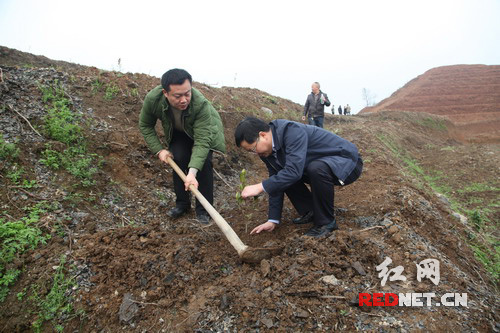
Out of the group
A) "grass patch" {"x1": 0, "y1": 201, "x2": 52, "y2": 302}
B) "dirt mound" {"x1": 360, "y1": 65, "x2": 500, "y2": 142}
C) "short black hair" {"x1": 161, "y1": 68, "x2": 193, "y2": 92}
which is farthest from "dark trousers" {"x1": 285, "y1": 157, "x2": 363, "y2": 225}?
"dirt mound" {"x1": 360, "y1": 65, "x2": 500, "y2": 142}

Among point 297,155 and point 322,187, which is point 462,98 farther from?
point 297,155

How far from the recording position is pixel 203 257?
8.15 feet

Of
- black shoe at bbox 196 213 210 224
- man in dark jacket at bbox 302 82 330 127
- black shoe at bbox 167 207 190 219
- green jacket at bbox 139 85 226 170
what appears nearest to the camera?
green jacket at bbox 139 85 226 170

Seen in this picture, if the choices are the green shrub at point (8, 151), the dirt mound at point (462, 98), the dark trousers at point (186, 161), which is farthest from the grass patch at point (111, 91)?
the dirt mound at point (462, 98)

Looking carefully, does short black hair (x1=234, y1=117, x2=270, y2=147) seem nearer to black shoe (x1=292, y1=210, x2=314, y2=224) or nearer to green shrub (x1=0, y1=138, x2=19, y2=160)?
black shoe (x1=292, y1=210, x2=314, y2=224)

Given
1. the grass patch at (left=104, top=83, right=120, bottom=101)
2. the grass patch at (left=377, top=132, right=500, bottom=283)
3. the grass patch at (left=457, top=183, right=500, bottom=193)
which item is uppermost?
the grass patch at (left=104, top=83, right=120, bottom=101)

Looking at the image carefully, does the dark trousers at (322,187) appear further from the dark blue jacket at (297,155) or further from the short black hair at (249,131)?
the short black hair at (249,131)

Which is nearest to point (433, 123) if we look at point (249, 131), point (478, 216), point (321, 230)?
point (478, 216)

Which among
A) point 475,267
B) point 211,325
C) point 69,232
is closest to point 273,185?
point 211,325

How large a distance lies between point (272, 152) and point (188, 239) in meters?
1.11

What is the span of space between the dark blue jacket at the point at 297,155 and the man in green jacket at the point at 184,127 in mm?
672

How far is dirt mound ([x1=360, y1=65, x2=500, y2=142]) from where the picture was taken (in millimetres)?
24484

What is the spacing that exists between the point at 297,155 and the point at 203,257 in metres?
1.16

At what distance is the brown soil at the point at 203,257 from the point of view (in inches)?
72.1
